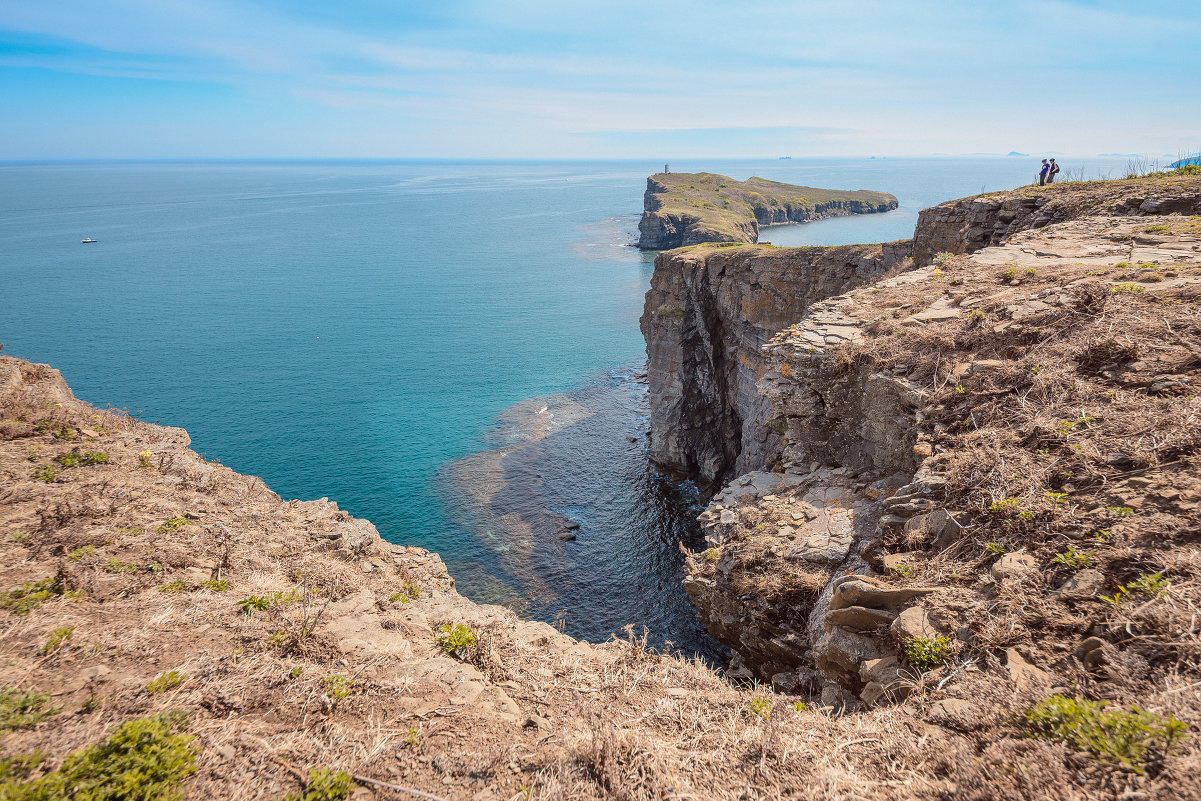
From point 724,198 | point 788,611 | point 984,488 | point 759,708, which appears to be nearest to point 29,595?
point 759,708

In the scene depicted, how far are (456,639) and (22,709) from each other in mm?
4949

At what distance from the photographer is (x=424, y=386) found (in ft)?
188

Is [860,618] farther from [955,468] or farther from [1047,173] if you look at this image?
[1047,173]

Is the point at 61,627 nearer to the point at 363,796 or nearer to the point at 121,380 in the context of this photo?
the point at 363,796

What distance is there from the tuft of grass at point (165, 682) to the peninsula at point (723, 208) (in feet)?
376

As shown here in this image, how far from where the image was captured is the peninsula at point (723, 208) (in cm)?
12900

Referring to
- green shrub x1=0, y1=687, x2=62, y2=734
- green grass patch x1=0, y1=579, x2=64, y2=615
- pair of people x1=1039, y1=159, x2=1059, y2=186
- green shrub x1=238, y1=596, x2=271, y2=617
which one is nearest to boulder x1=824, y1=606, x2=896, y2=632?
green shrub x1=238, y1=596, x2=271, y2=617

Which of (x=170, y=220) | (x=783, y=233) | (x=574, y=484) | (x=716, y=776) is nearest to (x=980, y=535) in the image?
(x=716, y=776)

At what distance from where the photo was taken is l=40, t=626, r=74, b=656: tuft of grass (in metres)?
7.02

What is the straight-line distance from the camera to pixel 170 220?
163 metres

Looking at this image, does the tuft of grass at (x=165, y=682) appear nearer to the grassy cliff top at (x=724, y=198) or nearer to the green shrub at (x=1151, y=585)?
the green shrub at (x=1151, y=585)

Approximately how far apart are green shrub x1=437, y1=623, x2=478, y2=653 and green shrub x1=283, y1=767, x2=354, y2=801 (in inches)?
128

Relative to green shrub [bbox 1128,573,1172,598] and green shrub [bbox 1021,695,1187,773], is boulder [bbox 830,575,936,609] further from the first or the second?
green shrub [bbox 1021,695,1187,773]

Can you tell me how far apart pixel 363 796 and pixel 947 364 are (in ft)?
44.8
